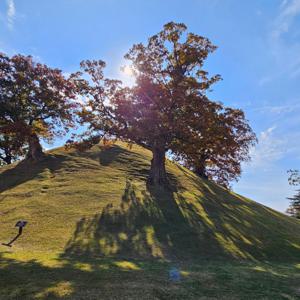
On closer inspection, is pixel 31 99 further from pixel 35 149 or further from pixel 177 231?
pixel 177 231

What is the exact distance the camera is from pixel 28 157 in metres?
38.7

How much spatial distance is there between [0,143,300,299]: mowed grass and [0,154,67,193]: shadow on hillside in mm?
118

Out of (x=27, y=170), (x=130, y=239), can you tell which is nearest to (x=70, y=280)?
(x=130, y=239)

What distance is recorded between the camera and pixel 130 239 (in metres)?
17.6

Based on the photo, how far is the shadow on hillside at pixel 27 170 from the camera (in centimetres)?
3017

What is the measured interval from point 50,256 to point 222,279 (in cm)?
753

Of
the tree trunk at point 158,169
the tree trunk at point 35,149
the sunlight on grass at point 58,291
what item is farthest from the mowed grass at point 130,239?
the tree trunk at point 35,149

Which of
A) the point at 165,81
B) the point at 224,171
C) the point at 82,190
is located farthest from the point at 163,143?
the point at 224,171

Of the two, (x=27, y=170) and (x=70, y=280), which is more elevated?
(x=27, y=170)

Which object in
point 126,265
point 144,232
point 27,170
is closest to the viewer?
point 126,265

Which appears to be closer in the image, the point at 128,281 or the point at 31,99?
the point at 128,281

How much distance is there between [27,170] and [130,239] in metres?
20.6

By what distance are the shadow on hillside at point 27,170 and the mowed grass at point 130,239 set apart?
0.39ft

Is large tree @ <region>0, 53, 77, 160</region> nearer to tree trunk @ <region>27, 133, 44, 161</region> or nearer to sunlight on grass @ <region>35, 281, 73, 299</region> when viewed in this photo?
tree trunk @ <region>27, 133, 44, 161</region>
